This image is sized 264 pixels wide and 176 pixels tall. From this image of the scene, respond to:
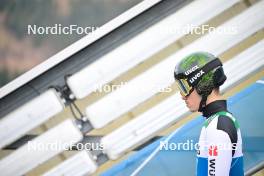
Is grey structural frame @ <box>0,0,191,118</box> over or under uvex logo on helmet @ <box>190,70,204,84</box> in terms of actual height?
over

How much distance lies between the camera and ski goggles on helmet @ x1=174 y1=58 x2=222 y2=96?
7.24 feet

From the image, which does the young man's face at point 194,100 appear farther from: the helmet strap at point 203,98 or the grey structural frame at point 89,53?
the grey structural frame at point 89,53

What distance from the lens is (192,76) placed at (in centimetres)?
223

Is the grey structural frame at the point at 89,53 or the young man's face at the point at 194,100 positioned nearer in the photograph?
the young man's face at the point at 194,100

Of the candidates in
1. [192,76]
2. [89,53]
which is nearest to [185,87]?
[192,76]

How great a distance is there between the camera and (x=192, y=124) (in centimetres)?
356

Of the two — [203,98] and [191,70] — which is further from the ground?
[191,70]

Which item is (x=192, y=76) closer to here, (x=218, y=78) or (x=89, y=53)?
(x=218, y=78)

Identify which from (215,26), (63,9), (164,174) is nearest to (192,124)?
(164,174)

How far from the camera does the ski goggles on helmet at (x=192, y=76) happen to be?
7.24 ft

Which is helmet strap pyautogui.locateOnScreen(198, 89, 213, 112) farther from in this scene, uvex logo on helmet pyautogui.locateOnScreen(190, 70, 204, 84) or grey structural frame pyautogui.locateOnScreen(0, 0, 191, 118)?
grey structural frame pyautogui.locateOnScreen(0, 0, 191, 118)

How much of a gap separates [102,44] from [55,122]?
77 cm

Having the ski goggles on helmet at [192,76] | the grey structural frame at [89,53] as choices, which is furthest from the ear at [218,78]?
the grey structural frame at [89,53]

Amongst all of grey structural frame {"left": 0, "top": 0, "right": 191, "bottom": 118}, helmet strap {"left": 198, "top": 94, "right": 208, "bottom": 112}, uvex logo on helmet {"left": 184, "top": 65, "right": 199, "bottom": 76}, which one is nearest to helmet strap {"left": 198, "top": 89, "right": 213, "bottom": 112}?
helmet strap {"left": 198, "top": 94, "right": 208, "bottom": 112}
